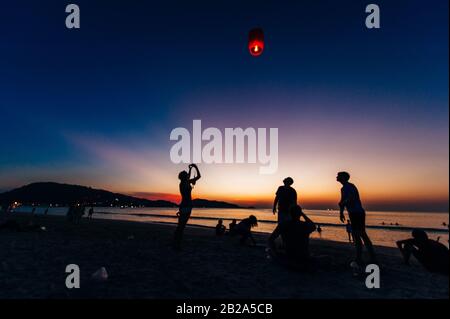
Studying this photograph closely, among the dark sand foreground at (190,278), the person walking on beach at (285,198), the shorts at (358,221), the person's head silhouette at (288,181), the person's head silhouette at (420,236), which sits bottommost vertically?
the dark sand foreground at (190,278)

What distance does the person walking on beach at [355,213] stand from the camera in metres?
7.03

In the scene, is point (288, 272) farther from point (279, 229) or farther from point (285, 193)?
point (285, 193)

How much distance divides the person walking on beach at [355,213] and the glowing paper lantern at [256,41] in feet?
13.7

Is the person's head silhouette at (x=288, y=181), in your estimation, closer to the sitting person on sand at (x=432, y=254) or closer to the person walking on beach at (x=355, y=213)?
the person walking on beach at (x=355, y=213)

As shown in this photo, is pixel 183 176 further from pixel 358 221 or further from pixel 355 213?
pixel 358 221

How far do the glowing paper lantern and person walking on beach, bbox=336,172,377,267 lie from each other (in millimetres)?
4181

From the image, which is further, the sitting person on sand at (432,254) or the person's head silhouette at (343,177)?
the person's head silhouette at (343,177)

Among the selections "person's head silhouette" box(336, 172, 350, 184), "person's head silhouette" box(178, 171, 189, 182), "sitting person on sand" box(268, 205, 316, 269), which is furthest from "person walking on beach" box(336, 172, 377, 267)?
"person's head silhouette" box(178, 171, 189, 182)

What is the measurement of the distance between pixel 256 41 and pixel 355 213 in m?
5.36

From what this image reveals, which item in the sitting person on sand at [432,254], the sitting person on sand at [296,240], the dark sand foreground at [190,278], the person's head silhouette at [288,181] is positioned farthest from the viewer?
the person's head silhouette at [288,181]

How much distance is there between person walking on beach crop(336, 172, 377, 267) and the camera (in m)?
7.03

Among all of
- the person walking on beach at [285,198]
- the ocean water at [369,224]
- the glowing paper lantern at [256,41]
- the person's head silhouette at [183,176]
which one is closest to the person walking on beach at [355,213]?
the person walking on beach at [285,198]
